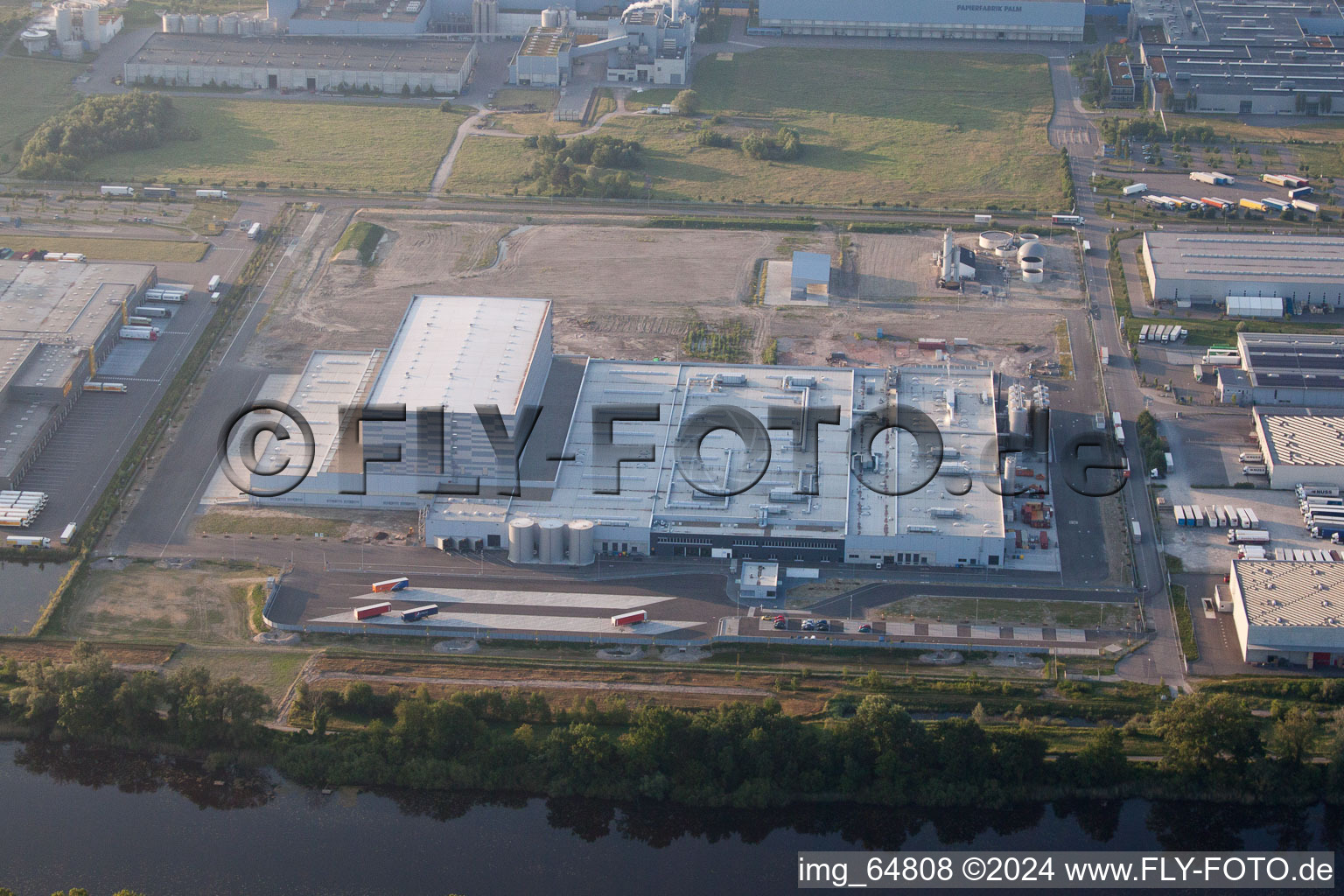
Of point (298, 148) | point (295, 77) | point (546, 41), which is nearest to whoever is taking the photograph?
point (298, 148)

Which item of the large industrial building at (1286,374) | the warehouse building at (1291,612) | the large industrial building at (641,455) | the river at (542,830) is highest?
the large industrial building at (1286,374)

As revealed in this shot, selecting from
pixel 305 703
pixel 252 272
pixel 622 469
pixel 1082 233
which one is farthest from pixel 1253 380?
pixel 252 272

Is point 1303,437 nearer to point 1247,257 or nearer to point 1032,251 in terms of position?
point 1247,257

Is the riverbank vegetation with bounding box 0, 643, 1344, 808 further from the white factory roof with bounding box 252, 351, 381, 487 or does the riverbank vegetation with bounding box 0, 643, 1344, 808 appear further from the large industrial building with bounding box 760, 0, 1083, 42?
the large industrial building with bounding box 760, 0, 1083, 42

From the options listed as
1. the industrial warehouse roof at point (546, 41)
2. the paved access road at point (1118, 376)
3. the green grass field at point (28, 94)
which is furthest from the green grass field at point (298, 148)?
the paved access road at point (1118, 376)

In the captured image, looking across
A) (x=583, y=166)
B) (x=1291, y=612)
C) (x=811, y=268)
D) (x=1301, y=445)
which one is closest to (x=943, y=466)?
(x=1291, y=612)

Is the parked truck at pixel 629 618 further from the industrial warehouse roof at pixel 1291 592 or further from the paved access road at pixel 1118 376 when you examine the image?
the industrial warehouse roof at pixel 1291 592

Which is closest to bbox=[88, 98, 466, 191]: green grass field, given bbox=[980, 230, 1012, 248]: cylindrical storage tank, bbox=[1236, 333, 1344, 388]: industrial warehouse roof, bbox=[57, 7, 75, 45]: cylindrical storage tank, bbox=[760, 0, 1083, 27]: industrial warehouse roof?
bbox=[57, 7, 75, 45]: cylindrical storage tank
